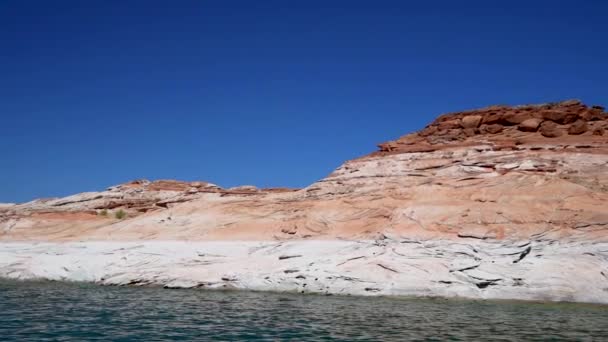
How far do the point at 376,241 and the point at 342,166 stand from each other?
11.3 meters

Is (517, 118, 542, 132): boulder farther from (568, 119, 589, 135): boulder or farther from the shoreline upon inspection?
the shoreline

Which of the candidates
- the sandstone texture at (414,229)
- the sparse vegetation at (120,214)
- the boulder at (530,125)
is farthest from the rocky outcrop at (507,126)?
the sparse vegetation at (120,214)

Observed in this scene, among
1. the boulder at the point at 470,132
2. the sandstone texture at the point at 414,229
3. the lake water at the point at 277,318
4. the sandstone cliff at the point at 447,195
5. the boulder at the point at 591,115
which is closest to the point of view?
the lake water at the point at 277,318

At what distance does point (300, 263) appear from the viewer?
27719 mm

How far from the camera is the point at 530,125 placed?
122 ft

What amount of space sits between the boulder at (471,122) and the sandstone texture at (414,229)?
7cm

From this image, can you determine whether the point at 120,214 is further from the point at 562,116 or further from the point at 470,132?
the point at 562,116

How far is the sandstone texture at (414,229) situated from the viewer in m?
24.9

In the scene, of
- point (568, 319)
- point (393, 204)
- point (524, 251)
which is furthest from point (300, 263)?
point (568, 319)

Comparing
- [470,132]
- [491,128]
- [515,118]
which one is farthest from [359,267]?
[515,118]

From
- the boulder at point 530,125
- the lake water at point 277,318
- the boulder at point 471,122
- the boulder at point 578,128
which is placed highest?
the boulder at point 471,122

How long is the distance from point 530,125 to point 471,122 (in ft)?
12.5

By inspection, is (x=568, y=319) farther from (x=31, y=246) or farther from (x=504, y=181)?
(x=31, y=246)

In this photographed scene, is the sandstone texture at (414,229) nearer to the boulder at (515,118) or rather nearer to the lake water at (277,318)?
the boulder at (515,118)
